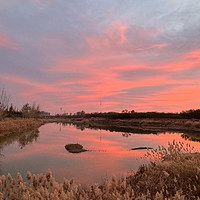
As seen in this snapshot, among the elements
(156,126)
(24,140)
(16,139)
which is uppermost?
(156,126)

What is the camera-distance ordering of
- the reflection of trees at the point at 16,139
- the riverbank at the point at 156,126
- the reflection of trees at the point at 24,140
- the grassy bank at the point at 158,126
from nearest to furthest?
1. the reflection of trees at the point at 16,139
2. the reflection of trees at the point at 24,140
3. the grassy bank at the point at 158,126
4. the riverbank at the point at 156,126

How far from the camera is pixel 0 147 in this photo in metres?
23.6

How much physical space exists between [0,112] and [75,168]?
103 feet

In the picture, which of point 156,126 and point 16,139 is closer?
point 16,139

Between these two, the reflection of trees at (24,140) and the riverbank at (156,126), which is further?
the riverbank at (156,126)

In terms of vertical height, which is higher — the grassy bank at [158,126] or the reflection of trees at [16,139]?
the grassy bank at [158,126]

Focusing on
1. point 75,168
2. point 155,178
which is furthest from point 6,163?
point 155,178

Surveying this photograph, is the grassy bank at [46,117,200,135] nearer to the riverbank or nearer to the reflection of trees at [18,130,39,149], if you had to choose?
the riverbank

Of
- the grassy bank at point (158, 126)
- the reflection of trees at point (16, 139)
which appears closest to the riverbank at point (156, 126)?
the grassy bank at point (158, 126)

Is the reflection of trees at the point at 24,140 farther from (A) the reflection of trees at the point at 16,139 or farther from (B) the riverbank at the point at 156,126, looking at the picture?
(B) the riverbank at the point at 156,126

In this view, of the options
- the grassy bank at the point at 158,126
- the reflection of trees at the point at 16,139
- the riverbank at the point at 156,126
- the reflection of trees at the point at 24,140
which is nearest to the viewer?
the reflection of trees at the point at 16,139

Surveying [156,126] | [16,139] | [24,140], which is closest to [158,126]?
[156,126]

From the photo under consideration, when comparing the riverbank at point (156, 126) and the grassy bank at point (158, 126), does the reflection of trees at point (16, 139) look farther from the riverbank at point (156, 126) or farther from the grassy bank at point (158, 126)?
the riverbank at point (156, 126)

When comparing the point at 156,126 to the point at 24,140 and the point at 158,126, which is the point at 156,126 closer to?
the point at 158,126
